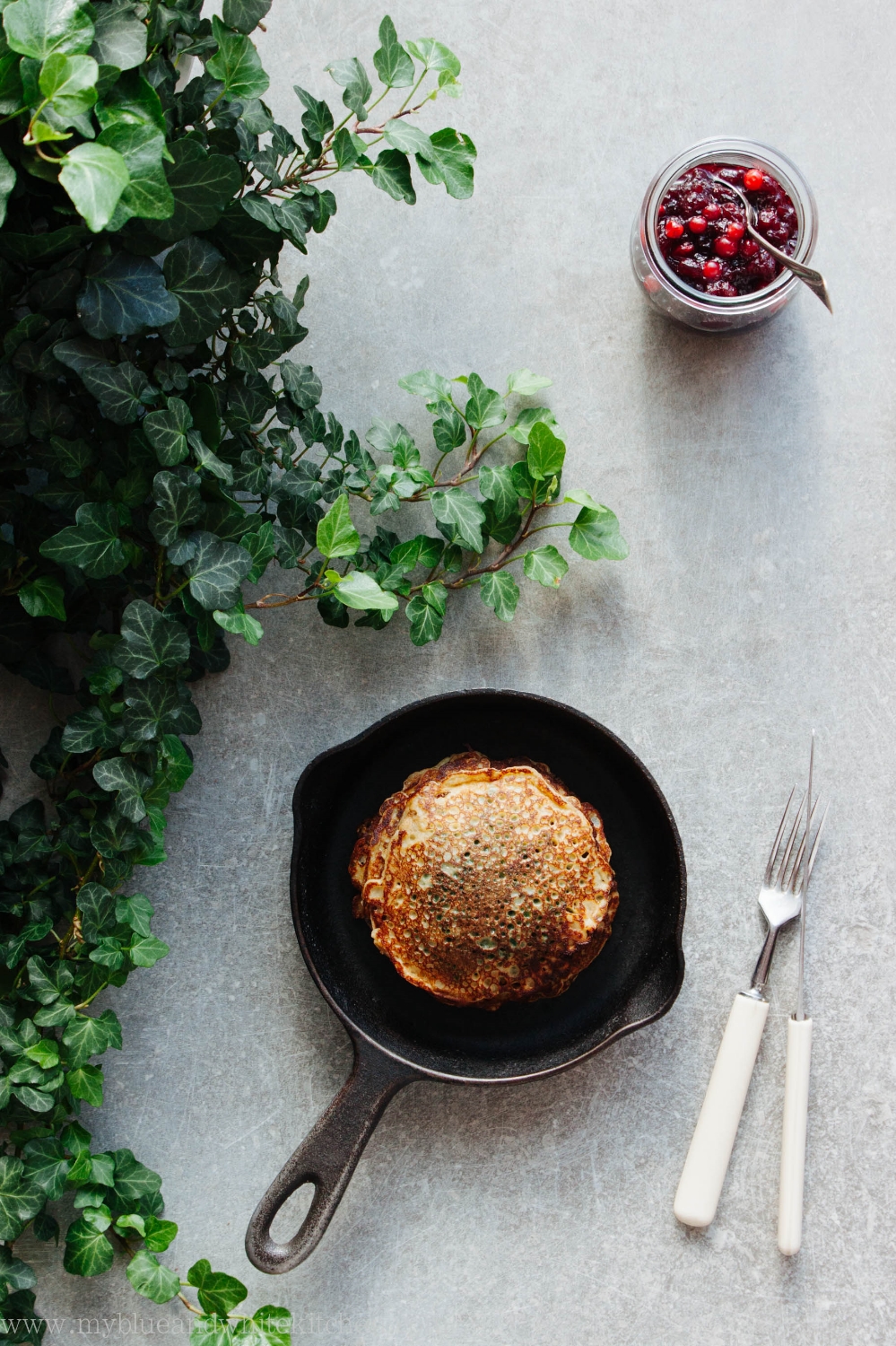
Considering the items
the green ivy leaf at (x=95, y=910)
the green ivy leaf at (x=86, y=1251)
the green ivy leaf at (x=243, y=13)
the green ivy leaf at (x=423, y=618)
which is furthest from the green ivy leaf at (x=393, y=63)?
the green ivy leaf at (x=86, y=1251)

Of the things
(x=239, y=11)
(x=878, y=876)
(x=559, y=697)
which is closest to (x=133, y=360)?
(x=239, y=11)

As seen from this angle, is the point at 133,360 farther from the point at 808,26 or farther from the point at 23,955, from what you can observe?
the point at 808,26

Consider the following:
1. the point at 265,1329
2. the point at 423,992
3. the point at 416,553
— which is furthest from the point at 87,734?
the point at 265,1329

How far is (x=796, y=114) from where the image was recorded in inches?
62.6

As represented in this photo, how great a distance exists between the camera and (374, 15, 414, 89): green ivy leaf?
118 centimetres

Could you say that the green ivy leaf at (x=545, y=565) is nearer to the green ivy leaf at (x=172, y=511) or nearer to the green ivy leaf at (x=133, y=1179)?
the green ivy leaf at (x=172, y=511)

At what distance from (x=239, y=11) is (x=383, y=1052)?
4.17ft

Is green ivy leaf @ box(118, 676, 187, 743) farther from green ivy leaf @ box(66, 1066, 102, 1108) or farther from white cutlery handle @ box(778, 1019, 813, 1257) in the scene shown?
white cutlery handle @ box(778, 1019, 813, 1257)

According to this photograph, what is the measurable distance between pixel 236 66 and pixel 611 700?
3.23ft

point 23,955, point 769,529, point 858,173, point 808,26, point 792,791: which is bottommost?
point 23,955

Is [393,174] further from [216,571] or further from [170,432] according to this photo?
[216,571]

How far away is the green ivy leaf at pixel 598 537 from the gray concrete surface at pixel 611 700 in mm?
117

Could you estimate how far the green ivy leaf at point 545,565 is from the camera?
1.49 m

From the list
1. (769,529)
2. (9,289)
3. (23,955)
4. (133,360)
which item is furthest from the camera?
(769,529)
